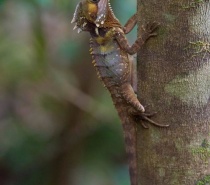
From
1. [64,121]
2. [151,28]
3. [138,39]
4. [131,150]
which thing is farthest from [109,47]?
[64,121]

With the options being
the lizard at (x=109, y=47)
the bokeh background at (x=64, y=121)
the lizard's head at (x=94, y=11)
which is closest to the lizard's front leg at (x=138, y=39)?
the lizard at (x=109, y=47)

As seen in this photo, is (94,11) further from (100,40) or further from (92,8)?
(100,40)

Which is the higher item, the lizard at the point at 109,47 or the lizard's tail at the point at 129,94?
the lizard at the point at 109,47

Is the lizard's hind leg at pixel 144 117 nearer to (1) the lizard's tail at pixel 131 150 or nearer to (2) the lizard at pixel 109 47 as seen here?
(1) the lizard's tail at pixel 131 150

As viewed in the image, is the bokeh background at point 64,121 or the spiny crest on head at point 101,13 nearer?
the spiny crest on head at point 101,13

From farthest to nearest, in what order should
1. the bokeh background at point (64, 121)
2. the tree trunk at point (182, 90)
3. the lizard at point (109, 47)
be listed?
the bokeh background at point (64, 121)
the lizard at point (109, 47)
the tree trunk at point (182, 90)

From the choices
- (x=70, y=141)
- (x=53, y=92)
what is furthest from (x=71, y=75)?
(x=70, y=141)

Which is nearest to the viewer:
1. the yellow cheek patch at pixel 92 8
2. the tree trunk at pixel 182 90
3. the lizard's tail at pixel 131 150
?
the tree trunk at pixel 182 90

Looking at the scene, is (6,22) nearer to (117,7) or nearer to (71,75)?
(71,75)
